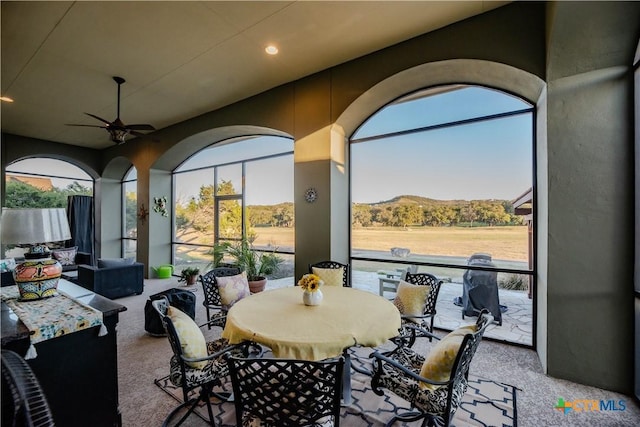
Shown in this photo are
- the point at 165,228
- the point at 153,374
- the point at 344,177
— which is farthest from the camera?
the point at 165,228

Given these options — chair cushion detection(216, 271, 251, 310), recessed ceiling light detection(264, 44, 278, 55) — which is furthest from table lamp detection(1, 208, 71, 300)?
recessed ceiling light detection(264, 44, 278, 55)

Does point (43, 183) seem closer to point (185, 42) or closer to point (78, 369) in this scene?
point (185, 42)

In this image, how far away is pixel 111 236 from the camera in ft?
28.1

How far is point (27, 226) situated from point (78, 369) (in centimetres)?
104

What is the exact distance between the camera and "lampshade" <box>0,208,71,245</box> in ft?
6.29

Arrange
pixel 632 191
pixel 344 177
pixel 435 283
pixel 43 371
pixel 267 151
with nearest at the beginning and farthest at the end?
pixel 43 371
pixel 632 191
pixel 435 283
pixel 344 177
pixel 267 151

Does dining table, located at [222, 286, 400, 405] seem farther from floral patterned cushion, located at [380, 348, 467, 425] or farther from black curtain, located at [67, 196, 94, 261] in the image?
black curtain, located at [67, 196, 94, 261]

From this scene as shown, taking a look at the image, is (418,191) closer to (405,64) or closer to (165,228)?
(405,64)

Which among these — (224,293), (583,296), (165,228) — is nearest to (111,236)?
(165,228)

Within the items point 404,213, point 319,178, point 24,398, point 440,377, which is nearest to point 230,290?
point 319,178

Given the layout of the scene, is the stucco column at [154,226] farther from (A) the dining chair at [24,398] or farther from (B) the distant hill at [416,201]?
(A) the dining chair at [24,398]

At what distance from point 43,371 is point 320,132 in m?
3.71

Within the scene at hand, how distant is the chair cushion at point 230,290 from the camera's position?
10.2 ft

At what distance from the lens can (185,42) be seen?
340 cm
